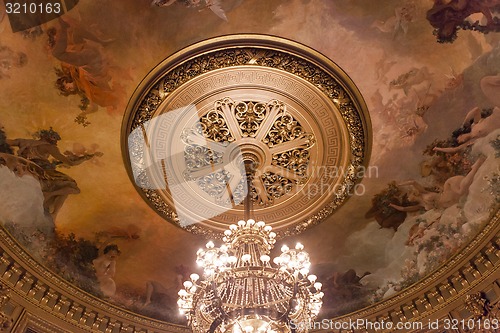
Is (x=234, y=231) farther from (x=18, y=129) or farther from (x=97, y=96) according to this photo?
(x=18, y=129)

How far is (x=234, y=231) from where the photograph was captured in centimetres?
754

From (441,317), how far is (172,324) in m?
4.39

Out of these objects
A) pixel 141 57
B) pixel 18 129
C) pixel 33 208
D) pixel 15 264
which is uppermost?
pixel 141 57

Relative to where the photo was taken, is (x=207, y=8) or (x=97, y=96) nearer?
(x=207, y=8)

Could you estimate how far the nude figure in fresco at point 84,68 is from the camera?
25.0 ft

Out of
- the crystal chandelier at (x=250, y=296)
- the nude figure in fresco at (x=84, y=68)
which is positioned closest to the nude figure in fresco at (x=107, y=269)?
the nude figure in fresco at (x=84, y=68)

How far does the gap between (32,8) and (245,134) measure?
359 centimetres

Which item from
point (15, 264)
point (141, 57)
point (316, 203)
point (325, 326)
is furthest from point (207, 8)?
point (325, 326)

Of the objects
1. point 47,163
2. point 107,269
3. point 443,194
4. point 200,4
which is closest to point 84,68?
point 47,163

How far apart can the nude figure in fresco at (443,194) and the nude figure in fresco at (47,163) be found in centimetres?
509

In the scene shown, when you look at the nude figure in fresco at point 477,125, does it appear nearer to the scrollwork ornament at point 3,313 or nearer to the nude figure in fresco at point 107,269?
the nude figure in fresco at point 107,269

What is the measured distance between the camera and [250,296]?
6.93 m

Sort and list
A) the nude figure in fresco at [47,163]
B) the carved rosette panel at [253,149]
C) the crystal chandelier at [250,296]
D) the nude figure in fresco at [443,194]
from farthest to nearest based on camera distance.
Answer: the carved rosette panel at [253,149], the nude figure in fresco at [443,194], the nude figure in fresco at [47,163], the crystal chandelier at [250,296]

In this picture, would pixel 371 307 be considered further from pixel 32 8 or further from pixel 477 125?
pixel 32 8
